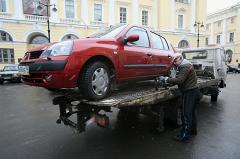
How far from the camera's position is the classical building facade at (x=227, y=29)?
4346cm

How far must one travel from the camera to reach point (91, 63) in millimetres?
3422

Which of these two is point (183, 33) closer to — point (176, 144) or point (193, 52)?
point (193, 52)

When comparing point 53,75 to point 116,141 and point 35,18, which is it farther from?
point 35,18

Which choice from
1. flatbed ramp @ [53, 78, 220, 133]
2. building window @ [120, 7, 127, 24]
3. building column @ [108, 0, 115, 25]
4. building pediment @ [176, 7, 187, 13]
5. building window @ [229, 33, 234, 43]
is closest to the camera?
flatbed ramp @ [53, 78, 220, 133]

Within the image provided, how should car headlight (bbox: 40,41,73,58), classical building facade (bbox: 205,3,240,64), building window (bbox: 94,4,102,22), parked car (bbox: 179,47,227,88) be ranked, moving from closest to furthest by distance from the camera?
1. car headlight (bbox: 40,41,73,58)
2. parked car (bbox: 179,47,227,88)
3. building window (bbox: 94,4,102,22)
4. classical building facade (bbox: 205,3,240,64)

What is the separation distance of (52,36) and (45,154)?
22049mm

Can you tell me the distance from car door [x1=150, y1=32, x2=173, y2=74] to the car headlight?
2065mm

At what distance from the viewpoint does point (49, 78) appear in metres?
3.14

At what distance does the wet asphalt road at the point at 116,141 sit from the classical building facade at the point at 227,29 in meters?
42.7

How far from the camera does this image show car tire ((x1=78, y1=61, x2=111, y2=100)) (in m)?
3.27

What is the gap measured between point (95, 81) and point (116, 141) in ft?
4.98

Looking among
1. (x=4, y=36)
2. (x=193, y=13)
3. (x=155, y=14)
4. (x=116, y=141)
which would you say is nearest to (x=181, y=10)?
(x=193, y=13)

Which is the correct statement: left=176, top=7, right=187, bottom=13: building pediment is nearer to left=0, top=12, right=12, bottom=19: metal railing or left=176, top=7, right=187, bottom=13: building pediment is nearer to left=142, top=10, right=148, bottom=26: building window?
left=142, top=10, right=148, bottom=26: building window

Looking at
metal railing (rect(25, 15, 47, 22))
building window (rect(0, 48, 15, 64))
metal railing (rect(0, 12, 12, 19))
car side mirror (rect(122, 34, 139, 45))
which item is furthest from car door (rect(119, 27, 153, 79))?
metal railing (rect(0, 12, 12, 19))
